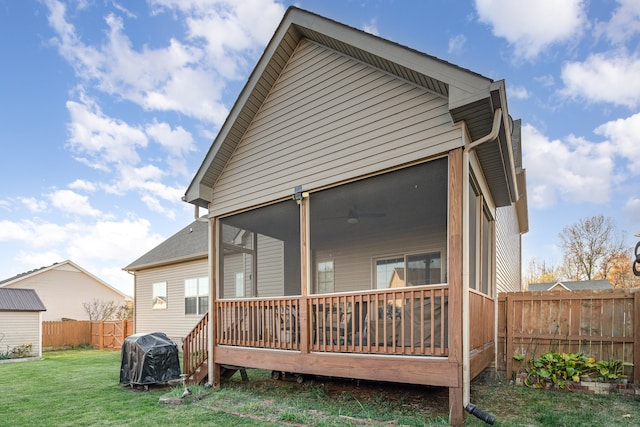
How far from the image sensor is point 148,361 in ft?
25.3

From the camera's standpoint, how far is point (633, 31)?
12664 millimetres

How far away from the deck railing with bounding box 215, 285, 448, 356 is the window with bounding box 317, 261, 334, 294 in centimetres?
355

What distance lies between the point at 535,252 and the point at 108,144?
35.9 metres

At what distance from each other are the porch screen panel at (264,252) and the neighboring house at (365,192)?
100 mm

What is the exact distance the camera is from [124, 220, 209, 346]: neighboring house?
14.2 metres

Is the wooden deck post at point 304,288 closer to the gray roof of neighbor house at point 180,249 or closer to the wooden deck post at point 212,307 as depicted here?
the wooden deck post at point 212,307

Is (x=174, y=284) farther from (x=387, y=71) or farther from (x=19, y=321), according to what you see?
(x=387, y=71)

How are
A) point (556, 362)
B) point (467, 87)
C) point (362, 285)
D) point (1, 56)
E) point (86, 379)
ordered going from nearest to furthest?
point (467, 87)
point (556, 362)
point (86, 379)
point (362, 285)
point (1, 56)

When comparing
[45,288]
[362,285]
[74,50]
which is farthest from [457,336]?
[45,288]

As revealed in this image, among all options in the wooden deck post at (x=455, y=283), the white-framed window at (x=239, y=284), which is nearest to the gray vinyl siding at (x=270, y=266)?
the white-framed window at (x=239, y=284)

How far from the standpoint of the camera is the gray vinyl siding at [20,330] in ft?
47.9

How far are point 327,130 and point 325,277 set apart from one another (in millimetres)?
5392

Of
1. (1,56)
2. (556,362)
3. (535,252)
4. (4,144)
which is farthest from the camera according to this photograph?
(535,252)

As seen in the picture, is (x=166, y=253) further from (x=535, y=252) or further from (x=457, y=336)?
(x=535, y=252)
